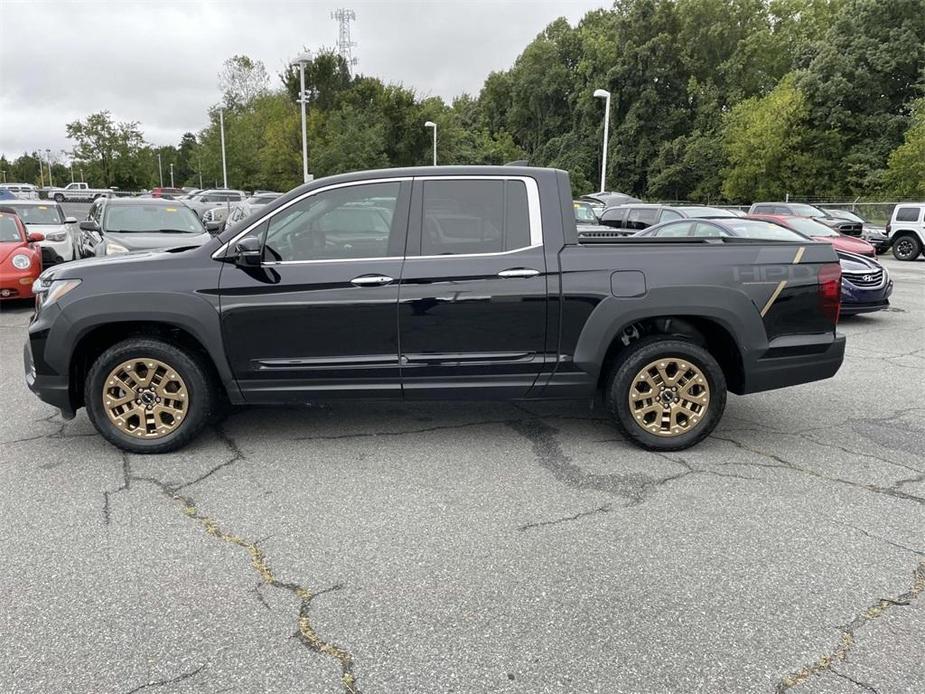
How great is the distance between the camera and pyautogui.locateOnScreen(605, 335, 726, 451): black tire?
452cm

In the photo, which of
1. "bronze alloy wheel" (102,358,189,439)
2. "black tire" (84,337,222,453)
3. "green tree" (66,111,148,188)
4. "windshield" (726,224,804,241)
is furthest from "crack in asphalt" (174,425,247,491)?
"green tree" (66,111,148,188)

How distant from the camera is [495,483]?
4168 mm

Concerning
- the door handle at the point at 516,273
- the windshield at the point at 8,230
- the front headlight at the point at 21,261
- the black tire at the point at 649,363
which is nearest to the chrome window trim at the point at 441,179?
the door handle at the point at 516,273

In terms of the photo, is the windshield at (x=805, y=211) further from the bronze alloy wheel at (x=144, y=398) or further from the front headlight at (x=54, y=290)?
the front headlight at (x=54, y=290)

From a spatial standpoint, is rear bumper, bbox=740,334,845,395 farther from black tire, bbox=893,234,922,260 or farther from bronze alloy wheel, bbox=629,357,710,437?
black tire, bbox=893,234,922,260

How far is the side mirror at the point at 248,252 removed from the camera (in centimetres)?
429

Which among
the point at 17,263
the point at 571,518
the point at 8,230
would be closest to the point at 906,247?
the point at 571,518

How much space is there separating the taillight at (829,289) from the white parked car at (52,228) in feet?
40.4

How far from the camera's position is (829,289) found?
4598 millimetres

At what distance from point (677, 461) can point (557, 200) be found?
1875 mm

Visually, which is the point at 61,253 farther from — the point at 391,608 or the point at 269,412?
the point at 391,608

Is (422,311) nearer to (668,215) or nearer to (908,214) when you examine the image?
(668,215)

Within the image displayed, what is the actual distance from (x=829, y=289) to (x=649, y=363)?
1.31 metres

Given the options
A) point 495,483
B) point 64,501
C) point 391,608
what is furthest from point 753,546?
point 64,501
